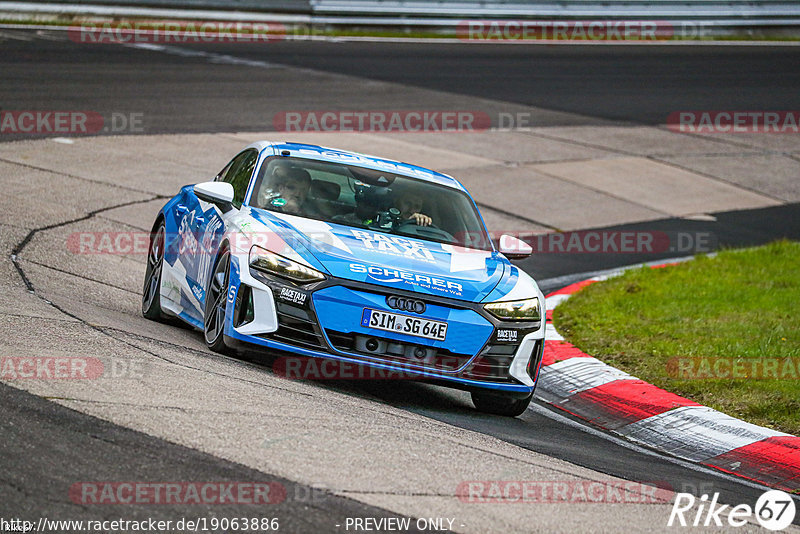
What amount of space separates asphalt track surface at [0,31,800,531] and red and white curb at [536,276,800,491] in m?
0.27

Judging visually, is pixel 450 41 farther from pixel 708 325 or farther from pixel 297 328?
pixel 297 328

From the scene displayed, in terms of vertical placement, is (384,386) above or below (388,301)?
below

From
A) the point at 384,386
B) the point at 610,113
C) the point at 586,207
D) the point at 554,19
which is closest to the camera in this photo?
the point at 384,386

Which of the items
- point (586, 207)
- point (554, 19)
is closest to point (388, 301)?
point (586, 207)

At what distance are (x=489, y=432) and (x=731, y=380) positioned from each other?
2.38m

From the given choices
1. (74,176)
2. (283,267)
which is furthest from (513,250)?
(74,176)

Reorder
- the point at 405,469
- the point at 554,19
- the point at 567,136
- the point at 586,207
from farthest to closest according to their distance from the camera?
the point at 554,19 < the point at 567,136 < the point at 586,207 < the point at 405,469

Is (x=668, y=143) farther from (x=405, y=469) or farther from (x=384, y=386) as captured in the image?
(x=405, y=469)

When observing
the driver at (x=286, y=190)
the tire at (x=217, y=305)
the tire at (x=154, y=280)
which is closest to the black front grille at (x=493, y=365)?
the tire at (x=217, y=305)

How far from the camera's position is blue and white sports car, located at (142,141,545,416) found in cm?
689

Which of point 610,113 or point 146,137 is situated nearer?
point 146,137

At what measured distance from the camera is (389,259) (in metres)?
→ 7.18

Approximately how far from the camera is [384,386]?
7750 millimetres

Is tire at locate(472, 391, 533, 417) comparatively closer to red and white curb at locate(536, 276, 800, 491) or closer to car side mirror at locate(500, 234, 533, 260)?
red and white curb at locate(536, 276, 800, 491)
